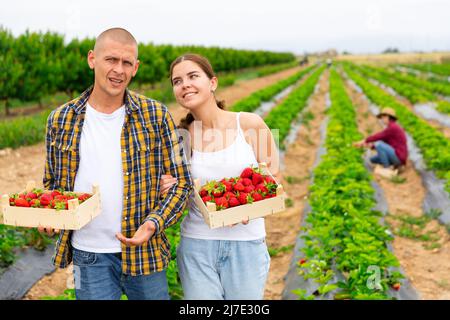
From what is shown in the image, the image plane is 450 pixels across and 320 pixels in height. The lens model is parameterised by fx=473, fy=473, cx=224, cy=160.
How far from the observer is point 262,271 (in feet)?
8.02

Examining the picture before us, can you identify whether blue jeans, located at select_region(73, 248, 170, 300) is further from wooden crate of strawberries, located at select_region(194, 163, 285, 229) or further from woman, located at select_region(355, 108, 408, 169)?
woman, located at select_region(355, 108, 408, 169)

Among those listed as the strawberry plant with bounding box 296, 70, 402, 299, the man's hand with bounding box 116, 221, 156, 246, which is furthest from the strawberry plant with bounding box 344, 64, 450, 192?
the man's hand with bounding box 116, 221, 156, 246

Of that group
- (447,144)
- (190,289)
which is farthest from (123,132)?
(447,144)

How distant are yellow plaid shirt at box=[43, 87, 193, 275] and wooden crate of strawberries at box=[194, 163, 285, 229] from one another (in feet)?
0.37

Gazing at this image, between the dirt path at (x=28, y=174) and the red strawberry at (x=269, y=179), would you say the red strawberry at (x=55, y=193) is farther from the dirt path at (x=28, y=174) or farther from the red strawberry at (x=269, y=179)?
the dirt path at (x=28, y=174)

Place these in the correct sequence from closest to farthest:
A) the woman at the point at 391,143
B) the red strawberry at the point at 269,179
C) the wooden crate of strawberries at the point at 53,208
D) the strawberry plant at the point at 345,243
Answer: the wooden crate of strawberries at the point at 53,208, the red strawberry at the point at 269,179, the strawberry plant at the point at 345,243, the woman at the point at 391,143

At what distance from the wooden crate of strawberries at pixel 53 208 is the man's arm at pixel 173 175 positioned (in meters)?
0.29

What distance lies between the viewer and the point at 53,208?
7.16 feet

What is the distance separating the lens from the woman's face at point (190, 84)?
235 cm

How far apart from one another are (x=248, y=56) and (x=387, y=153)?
4466 cm

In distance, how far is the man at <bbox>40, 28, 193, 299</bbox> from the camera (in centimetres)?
223

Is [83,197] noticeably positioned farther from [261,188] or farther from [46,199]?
[261,188]

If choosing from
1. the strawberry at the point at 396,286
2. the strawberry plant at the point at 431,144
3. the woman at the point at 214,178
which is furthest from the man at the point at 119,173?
the strawberry plant at the point at 431,144

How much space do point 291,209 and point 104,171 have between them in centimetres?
513
